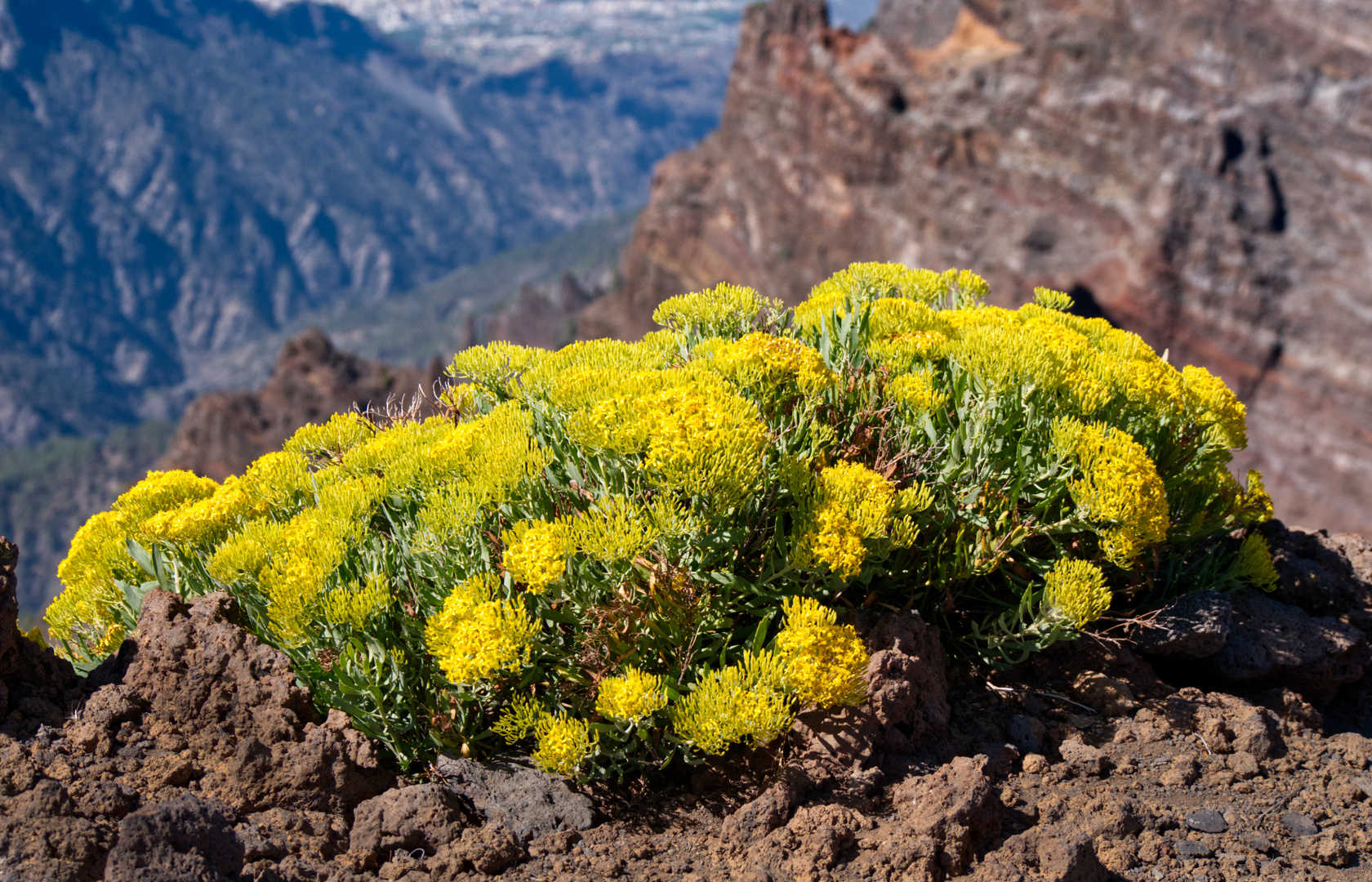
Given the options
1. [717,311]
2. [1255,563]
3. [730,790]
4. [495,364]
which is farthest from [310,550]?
[1255,563]

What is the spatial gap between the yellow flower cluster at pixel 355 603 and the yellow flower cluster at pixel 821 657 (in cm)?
148

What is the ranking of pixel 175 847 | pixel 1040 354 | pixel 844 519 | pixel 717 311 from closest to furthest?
pixel 175 847 < pixel 844 519 < pixel 1040 354 < pixel 717 311

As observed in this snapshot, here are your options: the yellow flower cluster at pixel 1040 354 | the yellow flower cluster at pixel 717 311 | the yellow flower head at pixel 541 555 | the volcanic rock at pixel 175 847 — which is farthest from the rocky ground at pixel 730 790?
the yellow flower cluster at pixel 717 311

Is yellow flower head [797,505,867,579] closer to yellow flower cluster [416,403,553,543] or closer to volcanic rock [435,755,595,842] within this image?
yellow flower cluster [416,403,553,543]

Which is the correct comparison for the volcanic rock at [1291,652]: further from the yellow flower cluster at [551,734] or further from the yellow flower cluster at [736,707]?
the yellow flower cluster at [551,734]

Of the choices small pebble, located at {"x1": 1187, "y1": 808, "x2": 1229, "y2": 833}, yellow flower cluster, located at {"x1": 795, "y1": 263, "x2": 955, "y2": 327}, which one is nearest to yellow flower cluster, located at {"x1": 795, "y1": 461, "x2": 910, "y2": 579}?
yellow flower cluster, located at {"x1": 795, "y1": 263, "x2": 955, "y2": 327}

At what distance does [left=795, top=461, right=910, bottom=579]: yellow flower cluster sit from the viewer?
3174 mm

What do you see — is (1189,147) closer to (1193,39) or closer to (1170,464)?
(1193,39)

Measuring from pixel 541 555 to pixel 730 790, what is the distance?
1254mm

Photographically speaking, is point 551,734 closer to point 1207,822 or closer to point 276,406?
point 1207,822

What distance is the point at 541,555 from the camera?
3146 millimetres

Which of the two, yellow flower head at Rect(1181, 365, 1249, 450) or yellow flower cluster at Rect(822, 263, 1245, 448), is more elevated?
yellow flower cluster at Rect(822, 263, 1245, 448)

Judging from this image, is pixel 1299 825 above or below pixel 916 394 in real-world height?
below

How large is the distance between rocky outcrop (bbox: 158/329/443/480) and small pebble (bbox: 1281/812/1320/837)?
219ft
